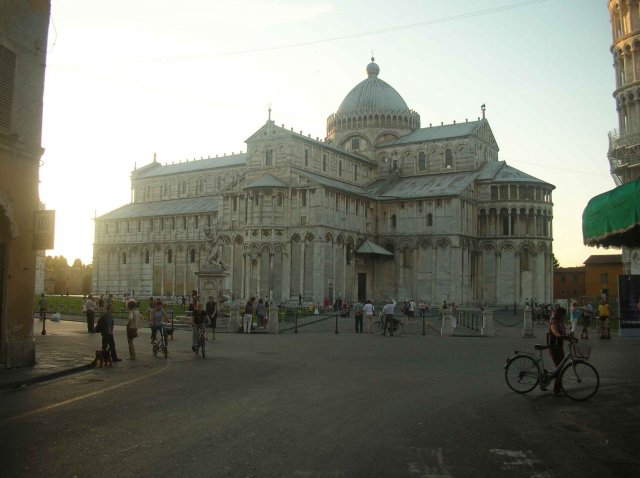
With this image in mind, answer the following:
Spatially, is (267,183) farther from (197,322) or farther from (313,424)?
(313,424)

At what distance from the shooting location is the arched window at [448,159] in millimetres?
69438

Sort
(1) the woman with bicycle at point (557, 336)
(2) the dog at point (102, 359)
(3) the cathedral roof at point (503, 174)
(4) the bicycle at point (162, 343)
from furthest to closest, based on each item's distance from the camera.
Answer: (3) the cathedral roof at point (503, 174)
(4) the bicycle at point (162, 343)
(2) the dog at point (102, 359)
(1) the woman with bicycle at point (557, 336)

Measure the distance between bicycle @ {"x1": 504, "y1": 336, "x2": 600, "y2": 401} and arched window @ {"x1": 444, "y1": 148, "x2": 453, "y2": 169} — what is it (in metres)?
57.5

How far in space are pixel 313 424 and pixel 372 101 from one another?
225 ft

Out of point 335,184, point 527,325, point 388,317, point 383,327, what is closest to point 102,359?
point 388,317

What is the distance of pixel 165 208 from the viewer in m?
83.5

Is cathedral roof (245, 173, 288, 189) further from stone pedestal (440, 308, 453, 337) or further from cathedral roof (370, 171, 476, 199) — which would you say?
stone pedestal (440, 308, 453, 337)

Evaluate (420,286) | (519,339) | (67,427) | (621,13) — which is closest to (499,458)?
(67,427)

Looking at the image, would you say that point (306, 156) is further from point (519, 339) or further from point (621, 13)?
point (519, 339)


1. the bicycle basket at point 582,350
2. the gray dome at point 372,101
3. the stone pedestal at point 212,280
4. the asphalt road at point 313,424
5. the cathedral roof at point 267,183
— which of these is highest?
the gray dome at point 372,101

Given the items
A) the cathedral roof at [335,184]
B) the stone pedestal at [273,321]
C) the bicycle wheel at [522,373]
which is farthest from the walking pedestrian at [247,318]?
the cathedral roof at [335,184]

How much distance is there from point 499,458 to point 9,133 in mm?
14235

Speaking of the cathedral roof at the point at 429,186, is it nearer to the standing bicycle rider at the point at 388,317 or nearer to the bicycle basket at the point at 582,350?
the standing bicycle rider at the point at 388,317

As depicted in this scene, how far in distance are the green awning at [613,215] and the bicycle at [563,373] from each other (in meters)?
2.26
